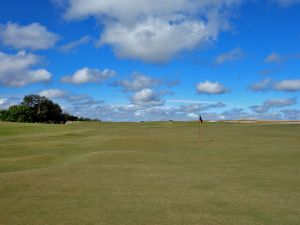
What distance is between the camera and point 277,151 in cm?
2800

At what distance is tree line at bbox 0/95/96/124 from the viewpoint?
436 ft

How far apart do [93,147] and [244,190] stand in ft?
73.0

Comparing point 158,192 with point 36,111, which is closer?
point 158,192

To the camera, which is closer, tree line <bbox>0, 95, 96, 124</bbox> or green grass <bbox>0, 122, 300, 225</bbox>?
green grass <bbox>0, 122, 300, 225</bbox>

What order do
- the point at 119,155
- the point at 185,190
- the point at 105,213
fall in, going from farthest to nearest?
the point at 119,155 → the point at 185,190 → the point at 105,213

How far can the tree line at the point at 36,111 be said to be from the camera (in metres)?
133

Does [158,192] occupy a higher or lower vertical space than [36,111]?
lower

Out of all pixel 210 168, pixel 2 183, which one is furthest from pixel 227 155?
pixel 2 183

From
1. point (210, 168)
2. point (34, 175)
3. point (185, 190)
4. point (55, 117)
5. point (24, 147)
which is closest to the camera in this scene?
point (185, 190)

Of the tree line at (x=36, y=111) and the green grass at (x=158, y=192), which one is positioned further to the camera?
the tree line at (x=36, y=111)

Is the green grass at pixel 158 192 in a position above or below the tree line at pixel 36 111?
below

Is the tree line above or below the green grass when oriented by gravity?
above

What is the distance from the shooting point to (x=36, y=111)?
14625 centimetres

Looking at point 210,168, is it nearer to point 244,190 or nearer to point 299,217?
point 244,190
